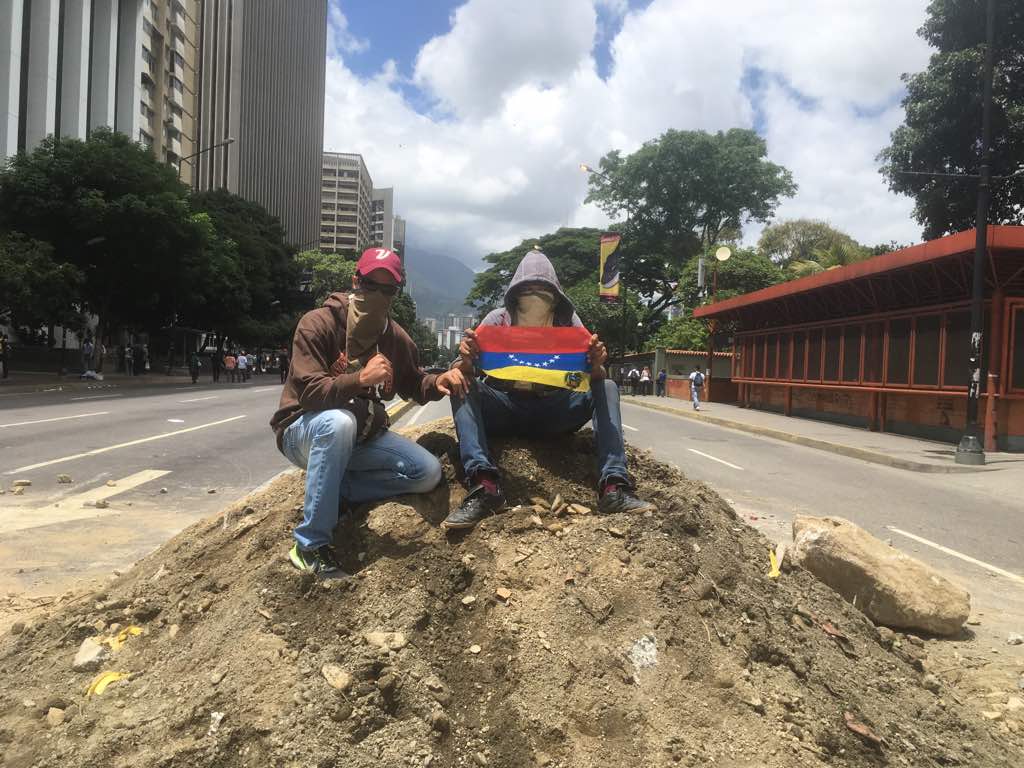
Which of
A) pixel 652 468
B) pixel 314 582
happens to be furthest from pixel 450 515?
pixel 652 468

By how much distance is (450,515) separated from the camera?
292 centimetres

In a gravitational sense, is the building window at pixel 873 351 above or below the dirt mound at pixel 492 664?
above

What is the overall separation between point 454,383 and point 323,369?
0.58m

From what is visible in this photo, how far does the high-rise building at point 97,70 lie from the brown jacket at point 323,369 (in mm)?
35804

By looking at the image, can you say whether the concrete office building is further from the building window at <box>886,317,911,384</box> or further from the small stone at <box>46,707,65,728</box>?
the small stone at <box>46,707,65,728</box>

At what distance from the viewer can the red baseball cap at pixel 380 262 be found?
2977 millimetres

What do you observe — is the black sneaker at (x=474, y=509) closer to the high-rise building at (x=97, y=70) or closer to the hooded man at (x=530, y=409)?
the hooded man at (x=530, y=409)

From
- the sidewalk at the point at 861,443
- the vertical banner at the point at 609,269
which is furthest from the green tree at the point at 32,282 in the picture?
the vertical banner at the point at 609,269

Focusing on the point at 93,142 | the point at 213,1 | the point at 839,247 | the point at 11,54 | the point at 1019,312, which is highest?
the point at 213,1

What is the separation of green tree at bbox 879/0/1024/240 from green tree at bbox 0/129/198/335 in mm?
24727

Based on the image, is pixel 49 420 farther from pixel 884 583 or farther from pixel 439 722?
pixel 884 583

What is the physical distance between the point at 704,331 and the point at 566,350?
34.6 metres

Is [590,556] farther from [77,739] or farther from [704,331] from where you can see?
[704,331]

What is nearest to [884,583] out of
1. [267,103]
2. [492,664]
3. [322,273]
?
[492,664]
